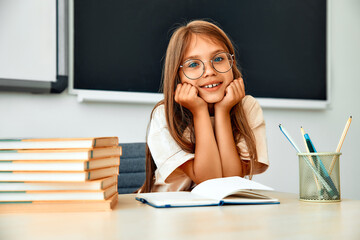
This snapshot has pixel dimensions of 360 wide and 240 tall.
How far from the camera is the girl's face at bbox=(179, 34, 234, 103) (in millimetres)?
1247

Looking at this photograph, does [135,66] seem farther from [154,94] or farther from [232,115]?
[232,115]

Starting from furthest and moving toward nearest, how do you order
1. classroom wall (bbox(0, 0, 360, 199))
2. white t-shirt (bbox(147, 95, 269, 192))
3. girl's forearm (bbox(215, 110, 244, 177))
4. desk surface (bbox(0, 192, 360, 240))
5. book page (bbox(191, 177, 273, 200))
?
classroom wall (bbox(0, 0, 360, 199))
girl's forearm (bbox(215, 110, 244, 177))
white t-shirt (bbox(147, 95, 269, 192))
book page (bbox(191, 177, 273, 200))
desk surface (bbox(0, 192, 360, 240))

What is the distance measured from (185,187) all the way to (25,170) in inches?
27.6

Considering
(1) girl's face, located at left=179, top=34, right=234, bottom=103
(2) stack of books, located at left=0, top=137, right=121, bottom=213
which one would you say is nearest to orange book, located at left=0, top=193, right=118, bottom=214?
(2) stack of books, located at left=0, top=137, right=121, bottom=213

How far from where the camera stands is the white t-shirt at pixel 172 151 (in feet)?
3.79

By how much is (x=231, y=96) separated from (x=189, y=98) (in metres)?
0.14

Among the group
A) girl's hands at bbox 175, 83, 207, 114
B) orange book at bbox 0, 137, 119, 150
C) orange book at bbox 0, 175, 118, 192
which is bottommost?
orange book at bbox 0, 175, 118, 192

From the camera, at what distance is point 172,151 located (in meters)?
1.19

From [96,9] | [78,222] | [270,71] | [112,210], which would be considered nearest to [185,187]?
[112,210]

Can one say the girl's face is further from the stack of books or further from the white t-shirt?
the stack of books

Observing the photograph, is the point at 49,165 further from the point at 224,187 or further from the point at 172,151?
the point at 172,151

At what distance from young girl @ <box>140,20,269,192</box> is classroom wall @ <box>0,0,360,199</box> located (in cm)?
62

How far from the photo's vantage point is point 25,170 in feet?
2.24

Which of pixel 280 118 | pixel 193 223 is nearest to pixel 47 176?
pixel 193 223
